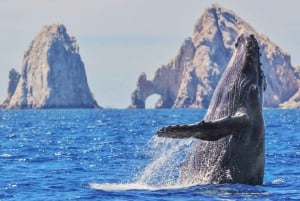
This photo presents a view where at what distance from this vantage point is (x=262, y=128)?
14.6 meters

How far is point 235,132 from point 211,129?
84 centimetres

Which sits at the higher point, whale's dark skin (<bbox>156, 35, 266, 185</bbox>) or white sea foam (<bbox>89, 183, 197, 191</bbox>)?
whale's dark skin (<bbox>156, 35, 266, 185</bbox>)

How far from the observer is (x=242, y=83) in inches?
596

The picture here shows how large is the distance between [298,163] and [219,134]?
9468mm

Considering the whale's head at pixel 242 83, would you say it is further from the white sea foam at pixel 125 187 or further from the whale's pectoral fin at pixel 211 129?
the white sea foam at pixel 125 187

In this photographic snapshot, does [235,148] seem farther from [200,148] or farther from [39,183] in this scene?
[39,183]

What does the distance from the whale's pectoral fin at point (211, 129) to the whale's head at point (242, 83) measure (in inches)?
23.1

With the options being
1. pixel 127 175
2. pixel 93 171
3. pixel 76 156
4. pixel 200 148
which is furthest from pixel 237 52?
pixel 76 156

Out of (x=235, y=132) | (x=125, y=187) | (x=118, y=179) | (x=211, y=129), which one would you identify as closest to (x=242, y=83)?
(x=235, y=132)

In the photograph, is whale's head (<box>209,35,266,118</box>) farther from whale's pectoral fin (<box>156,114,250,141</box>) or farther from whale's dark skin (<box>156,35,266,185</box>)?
whale's pectoral fin (<box>156,114,250,141</box>)

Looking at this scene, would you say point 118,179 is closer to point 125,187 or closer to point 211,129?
point 125,187

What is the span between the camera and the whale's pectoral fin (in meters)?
13.2

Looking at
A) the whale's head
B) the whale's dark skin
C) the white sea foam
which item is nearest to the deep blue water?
the white sea foam

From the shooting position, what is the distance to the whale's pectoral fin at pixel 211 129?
1321cm
